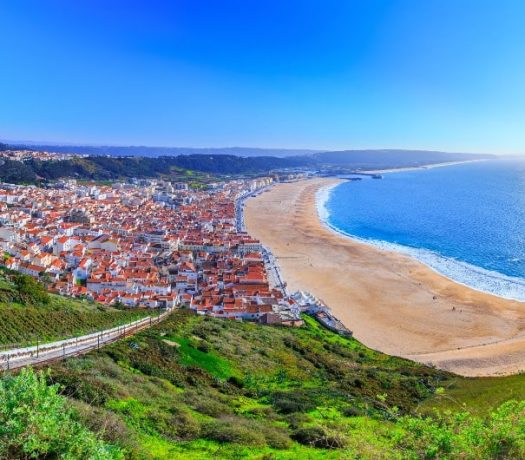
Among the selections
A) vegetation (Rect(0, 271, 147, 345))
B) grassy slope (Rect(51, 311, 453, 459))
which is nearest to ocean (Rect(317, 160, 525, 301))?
grassy slope (Rect(51, 311, 453, 459))

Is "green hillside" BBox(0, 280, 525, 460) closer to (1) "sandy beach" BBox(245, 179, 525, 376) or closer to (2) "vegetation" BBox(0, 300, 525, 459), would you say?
(2) "vegetation" BBox(0, 300, 525, 459)

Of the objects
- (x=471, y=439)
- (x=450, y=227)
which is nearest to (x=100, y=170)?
(x=450, y=227)

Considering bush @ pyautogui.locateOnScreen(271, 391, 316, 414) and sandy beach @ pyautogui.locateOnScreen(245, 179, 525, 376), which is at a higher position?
bush @ pyautogui.locateOnScreen(271, 391, 316, 414)

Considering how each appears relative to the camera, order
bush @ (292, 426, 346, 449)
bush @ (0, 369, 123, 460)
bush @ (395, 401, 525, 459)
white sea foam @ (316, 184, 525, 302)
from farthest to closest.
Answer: white sea foam @ (316, 184, 525, 302) < bush @ (292, 426, 346, 449) < bush @ (395, 401, 525, 459) < bush @ (0, 369, 123, 460)

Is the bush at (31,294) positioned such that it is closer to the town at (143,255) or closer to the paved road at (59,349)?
the paved road at (59,349)

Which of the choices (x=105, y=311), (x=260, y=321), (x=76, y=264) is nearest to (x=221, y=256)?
(x=76, y=264)
